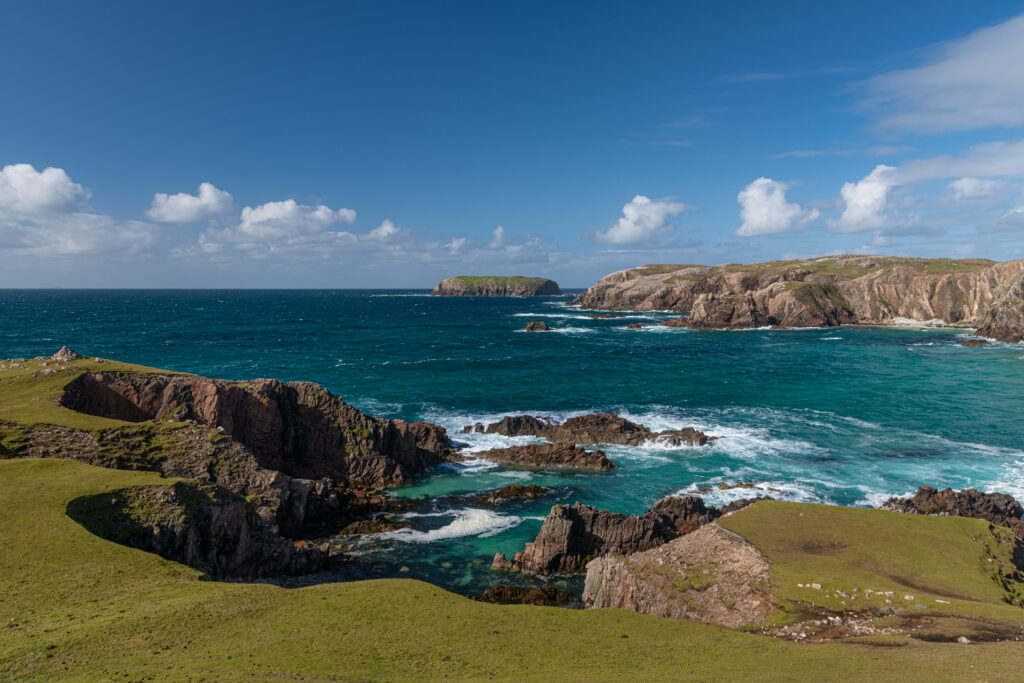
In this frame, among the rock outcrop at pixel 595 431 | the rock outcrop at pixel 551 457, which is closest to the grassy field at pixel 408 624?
the rock outcrop at pixel 551 457

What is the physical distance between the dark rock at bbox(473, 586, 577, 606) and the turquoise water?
1.63 meters

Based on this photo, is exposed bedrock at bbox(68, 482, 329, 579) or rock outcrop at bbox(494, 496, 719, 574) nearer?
exposed bedrock at bbox(68, 482, 329, 579)

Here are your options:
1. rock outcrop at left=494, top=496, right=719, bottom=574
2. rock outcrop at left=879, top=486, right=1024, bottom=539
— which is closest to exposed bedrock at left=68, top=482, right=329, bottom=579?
rock outcrop at left=494, top=496, right=719, bottom=574

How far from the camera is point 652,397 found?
57.9 meters

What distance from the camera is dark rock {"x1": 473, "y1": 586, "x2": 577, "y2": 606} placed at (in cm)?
2078

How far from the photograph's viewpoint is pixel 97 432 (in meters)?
24.6

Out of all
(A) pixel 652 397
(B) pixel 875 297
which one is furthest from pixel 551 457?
(B) pixel 875 297

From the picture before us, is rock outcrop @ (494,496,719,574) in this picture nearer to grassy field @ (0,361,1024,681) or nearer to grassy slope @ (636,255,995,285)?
grassy field @ (0,361,1024,681)

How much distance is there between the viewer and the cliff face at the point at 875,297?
10193cm

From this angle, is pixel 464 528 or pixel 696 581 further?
pixel 464 528

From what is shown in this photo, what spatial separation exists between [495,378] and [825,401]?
3750 cm

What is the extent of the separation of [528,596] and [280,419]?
22.0 metres

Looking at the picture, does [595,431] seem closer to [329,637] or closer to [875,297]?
[329,637]

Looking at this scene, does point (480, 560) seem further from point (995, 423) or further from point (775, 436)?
point (995, 423)
